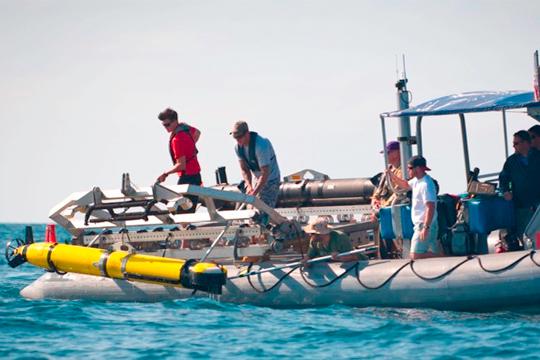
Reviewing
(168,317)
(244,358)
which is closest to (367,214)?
(168,317)

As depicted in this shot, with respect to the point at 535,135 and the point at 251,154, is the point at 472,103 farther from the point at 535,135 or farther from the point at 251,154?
the point at 251,154

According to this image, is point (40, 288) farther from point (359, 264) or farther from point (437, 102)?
point (437, 102)

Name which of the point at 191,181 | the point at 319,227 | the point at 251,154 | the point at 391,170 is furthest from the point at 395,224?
the point at 191,181

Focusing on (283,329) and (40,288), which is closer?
(283,329)

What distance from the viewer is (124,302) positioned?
52.1 ft

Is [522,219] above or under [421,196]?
under

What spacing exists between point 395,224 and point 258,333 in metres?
2.87

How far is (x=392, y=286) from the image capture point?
13.9 metres

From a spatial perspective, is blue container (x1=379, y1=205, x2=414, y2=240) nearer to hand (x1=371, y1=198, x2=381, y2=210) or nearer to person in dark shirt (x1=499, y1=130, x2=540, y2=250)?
person in dark shirt (x1=499, y1=130, x2=540, y2=250)

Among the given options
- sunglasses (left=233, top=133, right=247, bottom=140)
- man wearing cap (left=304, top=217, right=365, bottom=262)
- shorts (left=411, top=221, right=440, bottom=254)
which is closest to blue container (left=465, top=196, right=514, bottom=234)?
shorts (left=411, top=221, right=440, bottom=254)

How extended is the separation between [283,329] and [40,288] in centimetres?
523

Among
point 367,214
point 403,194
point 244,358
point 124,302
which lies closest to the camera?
point 244,358

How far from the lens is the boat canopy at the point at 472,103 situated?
14102 millimetres

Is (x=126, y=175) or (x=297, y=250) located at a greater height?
(x=126, y=175)
